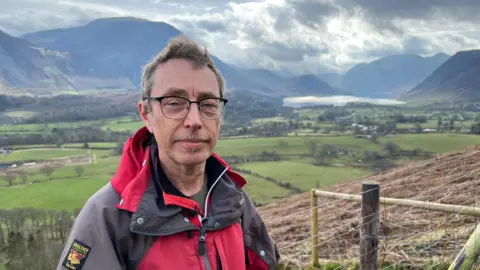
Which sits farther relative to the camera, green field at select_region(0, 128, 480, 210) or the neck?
green field at select_region(0, 128, 480, 210)

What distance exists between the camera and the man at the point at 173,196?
1418 millimetres

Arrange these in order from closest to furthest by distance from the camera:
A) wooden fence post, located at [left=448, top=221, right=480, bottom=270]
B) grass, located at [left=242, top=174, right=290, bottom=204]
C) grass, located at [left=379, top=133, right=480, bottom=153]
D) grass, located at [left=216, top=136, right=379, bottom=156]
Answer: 1. wooden fence post, located at [left=448, top=221, right=480, bottom=270]
2. grass, located at [left=242, top=174, right=290, bottom=204]
3. grass, located at [left=379, top=133, right=480, bottom=153]
4. grass, located at [left=216, top=136, right=379, bottom=156]

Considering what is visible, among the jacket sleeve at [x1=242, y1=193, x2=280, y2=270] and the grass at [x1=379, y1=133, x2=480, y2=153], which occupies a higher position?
the jacket sleeve at [x1=242, y1=193, x2=280, y2=270]

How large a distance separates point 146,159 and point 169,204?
0.25 meters

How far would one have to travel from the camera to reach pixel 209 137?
1.72 meters

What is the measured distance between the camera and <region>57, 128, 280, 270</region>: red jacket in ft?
4.47

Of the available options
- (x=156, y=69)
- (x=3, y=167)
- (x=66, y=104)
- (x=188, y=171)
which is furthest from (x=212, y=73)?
(x=66, y=104)

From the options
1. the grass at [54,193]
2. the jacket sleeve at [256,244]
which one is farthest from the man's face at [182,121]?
the grass at [54,193]

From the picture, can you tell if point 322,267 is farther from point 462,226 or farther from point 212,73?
point 212,73

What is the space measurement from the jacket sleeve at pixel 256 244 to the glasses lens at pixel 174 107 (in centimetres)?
66

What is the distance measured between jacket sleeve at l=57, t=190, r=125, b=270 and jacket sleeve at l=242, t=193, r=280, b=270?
2.45 ft

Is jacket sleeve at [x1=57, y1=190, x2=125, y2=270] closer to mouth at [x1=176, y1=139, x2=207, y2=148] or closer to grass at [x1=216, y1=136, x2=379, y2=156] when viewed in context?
mouth at [x1=176, y1=139, x2=207, y2=148]

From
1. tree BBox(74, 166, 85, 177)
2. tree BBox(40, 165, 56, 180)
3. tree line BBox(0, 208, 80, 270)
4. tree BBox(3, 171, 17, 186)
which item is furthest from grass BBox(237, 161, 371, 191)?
tree BBox(3, 171, 17, 186)

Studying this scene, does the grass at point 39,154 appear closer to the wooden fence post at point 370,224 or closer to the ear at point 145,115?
the wooden fence post at point 370,224
